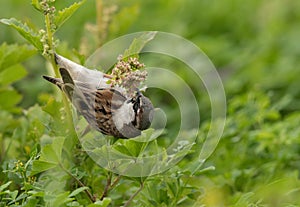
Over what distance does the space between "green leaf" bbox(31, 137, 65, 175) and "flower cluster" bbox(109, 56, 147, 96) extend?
0.20m

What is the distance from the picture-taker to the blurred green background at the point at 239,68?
2436 mm

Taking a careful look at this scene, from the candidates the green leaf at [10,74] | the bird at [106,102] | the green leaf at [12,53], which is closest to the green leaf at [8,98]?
the green leaf at [10,74]

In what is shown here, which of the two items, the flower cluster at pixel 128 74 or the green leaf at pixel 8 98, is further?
the green leaf at pixel 8 98

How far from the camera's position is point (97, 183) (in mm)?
2158

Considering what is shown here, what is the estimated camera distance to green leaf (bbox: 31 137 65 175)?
1805mm

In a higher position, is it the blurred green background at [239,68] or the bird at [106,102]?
the blurred green background at [239,68]

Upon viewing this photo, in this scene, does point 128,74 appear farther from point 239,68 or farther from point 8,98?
point 239,68

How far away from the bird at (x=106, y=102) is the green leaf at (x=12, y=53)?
21.6 inches

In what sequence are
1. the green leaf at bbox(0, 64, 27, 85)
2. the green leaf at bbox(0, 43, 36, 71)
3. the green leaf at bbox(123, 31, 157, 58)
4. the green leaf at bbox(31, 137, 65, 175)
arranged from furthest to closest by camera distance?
the green leaf at bbox(0, 64, 27, 85)
the green leaf at bbox(0, 43, 36, 71)
the green leaf at bbox(123, 31, 157, 58)
the green leaf at bbox(31, 137, 65, 175)

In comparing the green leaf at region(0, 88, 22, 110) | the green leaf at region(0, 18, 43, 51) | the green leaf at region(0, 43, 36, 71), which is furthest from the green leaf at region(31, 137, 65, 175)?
the green leaf at region(0, 88, 22, 110)

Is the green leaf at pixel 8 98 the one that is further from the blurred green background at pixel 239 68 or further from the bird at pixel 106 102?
the bird at pixel 106 102

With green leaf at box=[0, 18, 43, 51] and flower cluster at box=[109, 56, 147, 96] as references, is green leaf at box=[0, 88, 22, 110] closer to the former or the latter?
green leaf at box=[0, 18, 43, 51]

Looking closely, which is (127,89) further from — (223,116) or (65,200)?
A: (223,116)

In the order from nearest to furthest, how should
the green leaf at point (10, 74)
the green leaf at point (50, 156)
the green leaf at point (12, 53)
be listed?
1. the green leaf at point (50, 156)
2. the green leaf at point (12, 53)
3. the green leaf at point (10, 74)
